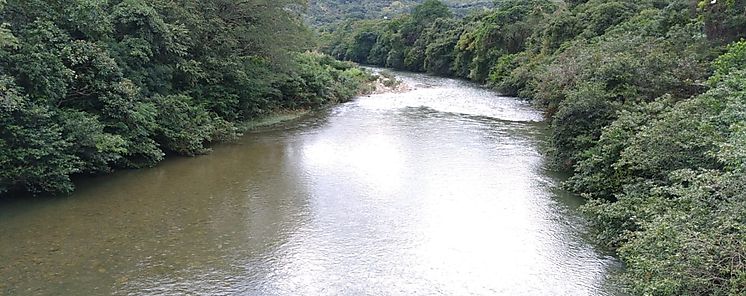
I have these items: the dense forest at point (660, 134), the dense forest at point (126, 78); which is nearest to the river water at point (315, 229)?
the dense forest at point (126, 78)

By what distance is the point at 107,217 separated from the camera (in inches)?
458

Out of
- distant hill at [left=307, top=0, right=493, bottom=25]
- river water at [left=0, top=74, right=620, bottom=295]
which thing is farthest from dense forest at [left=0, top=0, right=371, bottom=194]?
distant hill at [left=307, top=0, right=493, bottom=25]

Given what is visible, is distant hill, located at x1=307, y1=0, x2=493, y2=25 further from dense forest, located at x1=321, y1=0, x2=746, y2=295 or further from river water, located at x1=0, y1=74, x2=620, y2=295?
river water, located at x1=0, y1=74, x2=620, y2=295

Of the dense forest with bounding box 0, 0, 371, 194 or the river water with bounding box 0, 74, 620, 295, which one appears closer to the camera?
the river water with bounding box 0, 74, 620, 295

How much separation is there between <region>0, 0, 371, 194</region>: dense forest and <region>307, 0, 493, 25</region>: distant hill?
86.9 meters

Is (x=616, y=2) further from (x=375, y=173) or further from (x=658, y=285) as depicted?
(x=658, y=285)

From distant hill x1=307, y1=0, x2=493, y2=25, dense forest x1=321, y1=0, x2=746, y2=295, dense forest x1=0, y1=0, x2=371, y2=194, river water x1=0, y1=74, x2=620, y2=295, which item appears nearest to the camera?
dense forest x1=321, y1=0, x2=746, y2=295

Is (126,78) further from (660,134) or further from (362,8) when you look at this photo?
(362,8)

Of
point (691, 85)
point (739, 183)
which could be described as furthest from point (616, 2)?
point (739, 183)

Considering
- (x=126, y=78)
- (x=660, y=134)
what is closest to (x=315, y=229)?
(x=660, y=134)

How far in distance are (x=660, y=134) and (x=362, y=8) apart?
119195mm

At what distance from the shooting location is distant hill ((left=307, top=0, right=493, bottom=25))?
367ft

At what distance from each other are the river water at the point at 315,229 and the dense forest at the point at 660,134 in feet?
3.69

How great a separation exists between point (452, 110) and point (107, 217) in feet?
58.7
